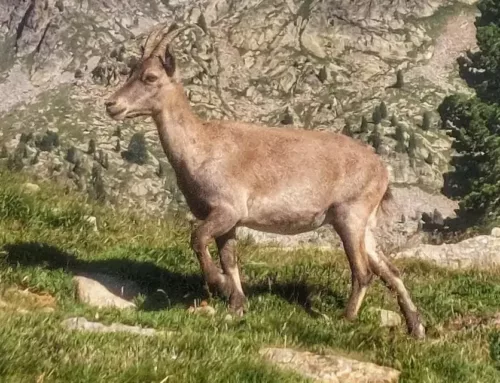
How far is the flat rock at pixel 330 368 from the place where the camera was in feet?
22.6

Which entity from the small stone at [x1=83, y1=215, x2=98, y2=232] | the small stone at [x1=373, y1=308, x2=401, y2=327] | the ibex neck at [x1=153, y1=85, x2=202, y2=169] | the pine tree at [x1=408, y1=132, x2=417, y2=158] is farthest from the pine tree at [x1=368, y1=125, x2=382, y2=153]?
the small stone at [x1=373, y1=308, x2=401, y2=327]

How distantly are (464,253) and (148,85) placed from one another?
9.39 m

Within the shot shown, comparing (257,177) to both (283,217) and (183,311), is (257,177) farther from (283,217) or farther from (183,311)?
(183,311)

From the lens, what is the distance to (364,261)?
10.9 metres

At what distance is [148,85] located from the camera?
432 inches

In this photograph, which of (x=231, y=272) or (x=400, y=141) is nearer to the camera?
(x=231, y=272)

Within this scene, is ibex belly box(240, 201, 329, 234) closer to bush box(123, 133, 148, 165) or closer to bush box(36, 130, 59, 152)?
bush box(123, 133, 148, 165)

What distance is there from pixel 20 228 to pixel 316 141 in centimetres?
480

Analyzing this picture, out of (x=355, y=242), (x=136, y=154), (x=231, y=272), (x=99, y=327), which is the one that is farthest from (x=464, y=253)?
(x=136, y=154)

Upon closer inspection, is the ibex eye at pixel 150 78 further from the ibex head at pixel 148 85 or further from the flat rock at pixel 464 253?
the flat rock at pixel 464 253

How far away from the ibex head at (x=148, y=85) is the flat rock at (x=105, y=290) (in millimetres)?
2229

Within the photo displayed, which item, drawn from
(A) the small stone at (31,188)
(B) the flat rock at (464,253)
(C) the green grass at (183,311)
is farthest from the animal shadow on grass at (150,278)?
(B) the flat rock at (464,253)

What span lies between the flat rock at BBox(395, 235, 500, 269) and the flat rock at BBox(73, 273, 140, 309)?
633 cm

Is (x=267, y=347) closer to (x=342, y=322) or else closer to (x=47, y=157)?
(x=342, y=322)
